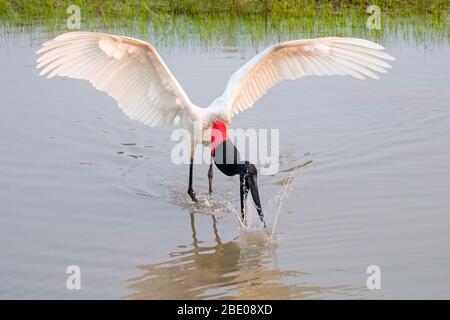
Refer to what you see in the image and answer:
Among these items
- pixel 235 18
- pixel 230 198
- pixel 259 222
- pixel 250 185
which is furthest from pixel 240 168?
pixel 235 18

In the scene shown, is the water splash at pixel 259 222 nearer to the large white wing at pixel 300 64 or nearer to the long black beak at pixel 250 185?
the long black beak at pixel 250 185

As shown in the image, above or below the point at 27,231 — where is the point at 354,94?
above

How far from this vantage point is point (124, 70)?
6148 millimetres

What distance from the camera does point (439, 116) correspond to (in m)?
8.00

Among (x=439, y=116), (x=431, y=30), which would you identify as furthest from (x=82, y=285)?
(x=431, y=30)

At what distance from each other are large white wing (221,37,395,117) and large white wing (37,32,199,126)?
1.41ft

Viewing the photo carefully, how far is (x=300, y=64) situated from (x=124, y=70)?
1.30m

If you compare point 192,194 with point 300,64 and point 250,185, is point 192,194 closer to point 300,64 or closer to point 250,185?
point 250,185

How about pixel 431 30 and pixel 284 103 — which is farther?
pixel 431 30

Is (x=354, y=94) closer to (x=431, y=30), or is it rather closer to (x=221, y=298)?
(x=431, y=30)

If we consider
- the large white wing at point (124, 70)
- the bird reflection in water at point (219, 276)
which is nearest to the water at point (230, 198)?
the bird reflection in water at point (219, 276)

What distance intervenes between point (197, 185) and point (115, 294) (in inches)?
88.6

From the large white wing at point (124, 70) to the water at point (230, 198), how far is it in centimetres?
65
